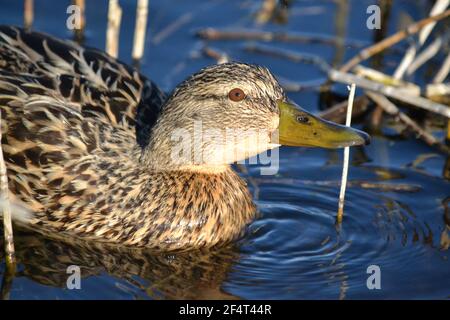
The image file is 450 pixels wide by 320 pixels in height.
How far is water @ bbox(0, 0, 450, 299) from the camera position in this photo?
22.2 ft

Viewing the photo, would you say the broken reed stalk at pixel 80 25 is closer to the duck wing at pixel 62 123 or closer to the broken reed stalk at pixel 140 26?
the broken reed stalk at pixel 140 26

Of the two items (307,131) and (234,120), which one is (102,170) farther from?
(307,131)

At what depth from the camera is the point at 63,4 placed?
36.7 ft

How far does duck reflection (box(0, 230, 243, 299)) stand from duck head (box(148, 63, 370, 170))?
825 mm

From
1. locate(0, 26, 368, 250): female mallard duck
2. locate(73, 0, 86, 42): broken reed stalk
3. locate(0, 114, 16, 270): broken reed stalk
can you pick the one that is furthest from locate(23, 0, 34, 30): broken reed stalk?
locate(0, 114, 16, 270): broken reed stalk

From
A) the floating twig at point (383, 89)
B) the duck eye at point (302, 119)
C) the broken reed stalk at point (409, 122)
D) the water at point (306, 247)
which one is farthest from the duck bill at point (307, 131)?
the broken reed stalk at point (409, 122)

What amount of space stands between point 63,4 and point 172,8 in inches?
52.9

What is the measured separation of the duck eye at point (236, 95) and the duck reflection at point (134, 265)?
125 cm

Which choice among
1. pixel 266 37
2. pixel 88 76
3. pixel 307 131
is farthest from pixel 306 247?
pixel 266 37

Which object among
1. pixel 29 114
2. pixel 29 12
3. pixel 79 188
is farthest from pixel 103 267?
pixel 29 12

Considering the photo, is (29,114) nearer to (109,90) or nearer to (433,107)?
(109,90)

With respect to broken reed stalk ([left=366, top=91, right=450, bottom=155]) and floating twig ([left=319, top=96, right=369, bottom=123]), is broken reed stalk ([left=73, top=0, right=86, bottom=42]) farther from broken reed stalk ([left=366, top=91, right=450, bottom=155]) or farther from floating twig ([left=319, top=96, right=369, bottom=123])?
broken reed stalk ([left=366, top=91, right=450, bottom=155])

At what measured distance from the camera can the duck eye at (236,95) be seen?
23.2 ft

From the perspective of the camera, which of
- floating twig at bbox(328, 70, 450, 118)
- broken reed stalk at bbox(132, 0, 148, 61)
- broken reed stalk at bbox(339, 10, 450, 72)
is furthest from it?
broken reed stalk at bbox(339, 10, 450, 72)
